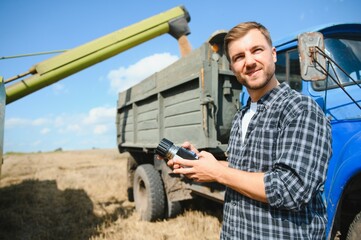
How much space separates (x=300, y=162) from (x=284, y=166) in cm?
6

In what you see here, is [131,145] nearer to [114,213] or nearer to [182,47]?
[114,213]

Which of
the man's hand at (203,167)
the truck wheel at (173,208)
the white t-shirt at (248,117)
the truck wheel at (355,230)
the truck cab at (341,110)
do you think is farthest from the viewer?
the truck wheel at (173,208)

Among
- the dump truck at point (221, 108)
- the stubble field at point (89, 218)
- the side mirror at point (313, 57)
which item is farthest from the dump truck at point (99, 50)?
the side mirror at point (313, 57)

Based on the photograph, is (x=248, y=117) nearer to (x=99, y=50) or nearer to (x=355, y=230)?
(x=355, y=230)

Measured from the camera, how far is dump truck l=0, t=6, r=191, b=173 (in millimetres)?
4699

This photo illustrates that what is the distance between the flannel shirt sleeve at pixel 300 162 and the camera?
0.97 metres

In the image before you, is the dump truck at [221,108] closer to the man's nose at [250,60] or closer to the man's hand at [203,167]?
the man's nose at [250,60]

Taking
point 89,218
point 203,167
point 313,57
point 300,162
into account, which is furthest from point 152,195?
point 300,162

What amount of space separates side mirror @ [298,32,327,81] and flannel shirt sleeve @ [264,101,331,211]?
3.08 feet

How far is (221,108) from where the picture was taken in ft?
10.4

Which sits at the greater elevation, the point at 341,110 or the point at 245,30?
the point at 245,30

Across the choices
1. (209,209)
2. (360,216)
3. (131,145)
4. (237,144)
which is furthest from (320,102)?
(131,145)

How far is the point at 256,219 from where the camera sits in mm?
1110

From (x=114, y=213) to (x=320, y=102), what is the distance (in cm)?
409
